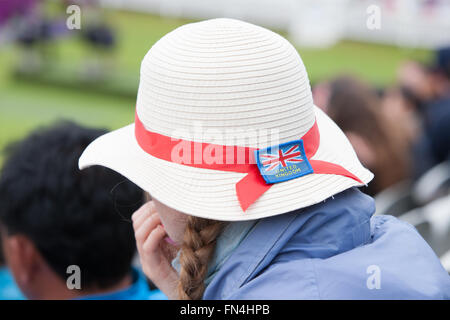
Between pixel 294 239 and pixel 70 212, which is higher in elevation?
pixel 294 239

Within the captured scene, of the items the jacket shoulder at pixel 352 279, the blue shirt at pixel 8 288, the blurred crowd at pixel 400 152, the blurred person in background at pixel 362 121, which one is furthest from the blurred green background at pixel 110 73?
the jacket shoulder at pixel 352 279

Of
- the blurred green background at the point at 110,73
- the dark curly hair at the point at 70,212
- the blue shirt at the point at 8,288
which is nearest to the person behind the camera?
the dark curly hair at the point at 70,212

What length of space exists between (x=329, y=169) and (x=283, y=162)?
12cm

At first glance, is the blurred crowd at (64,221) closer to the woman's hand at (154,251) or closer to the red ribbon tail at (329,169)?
the woman's hand at (154,251)

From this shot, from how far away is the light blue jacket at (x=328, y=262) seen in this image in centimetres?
130

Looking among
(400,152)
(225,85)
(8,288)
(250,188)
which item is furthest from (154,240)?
(400,152)

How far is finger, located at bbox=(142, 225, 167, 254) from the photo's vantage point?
157cm

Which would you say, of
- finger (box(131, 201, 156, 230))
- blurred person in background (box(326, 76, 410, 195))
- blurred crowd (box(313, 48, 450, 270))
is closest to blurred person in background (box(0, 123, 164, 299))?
finger (box(131, 201, 156, 230))

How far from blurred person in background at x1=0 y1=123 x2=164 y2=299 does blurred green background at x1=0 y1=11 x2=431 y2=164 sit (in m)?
6.16

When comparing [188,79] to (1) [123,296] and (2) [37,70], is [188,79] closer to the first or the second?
(1) [123,296]

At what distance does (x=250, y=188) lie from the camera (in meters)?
1.39

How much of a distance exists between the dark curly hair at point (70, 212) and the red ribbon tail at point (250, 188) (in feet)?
1.84

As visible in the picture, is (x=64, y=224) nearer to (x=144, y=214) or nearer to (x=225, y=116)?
(x=144, y=214)

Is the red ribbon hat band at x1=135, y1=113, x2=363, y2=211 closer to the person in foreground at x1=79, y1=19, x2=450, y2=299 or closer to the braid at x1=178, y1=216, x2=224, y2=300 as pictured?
the person in foreground at x1=79, y1=19, x2=450, y2=299
